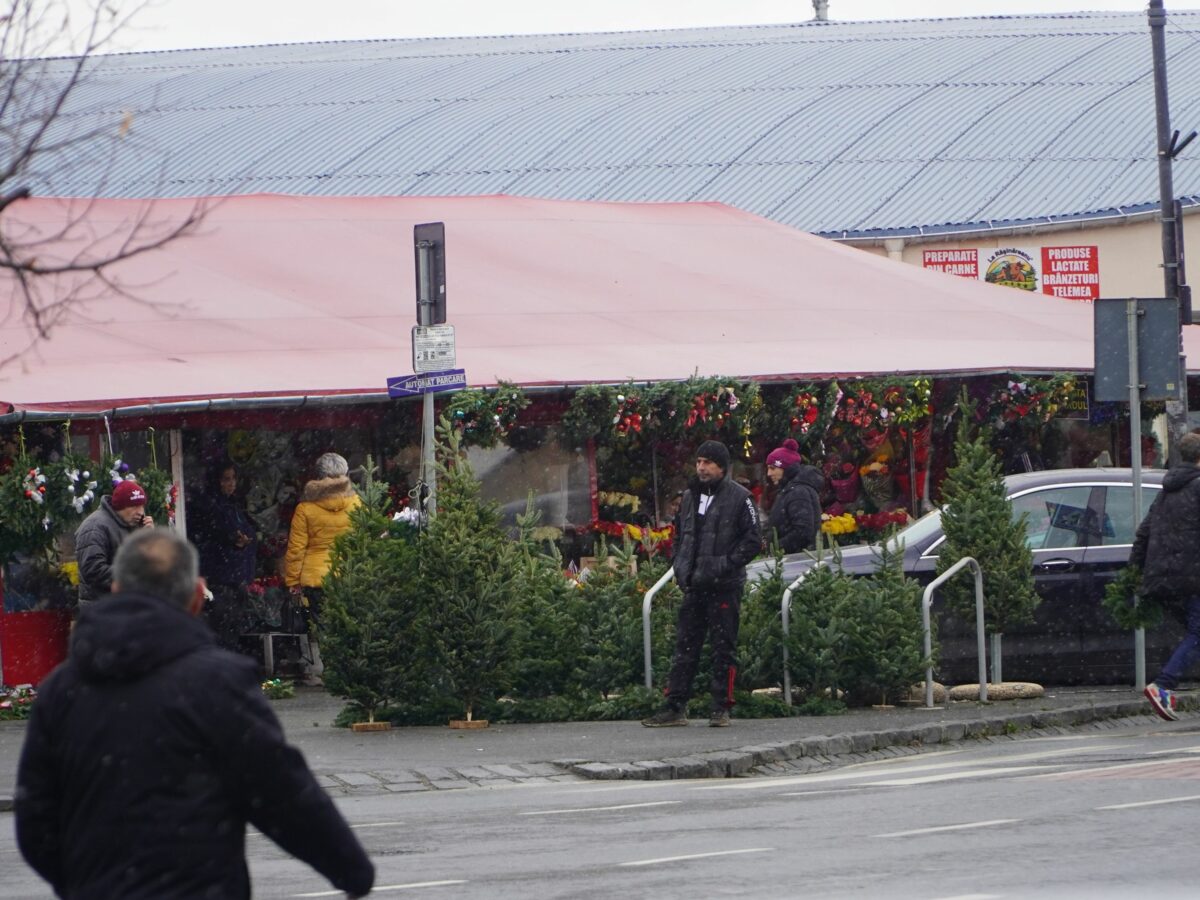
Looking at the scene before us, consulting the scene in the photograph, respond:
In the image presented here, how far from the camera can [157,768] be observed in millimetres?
4605

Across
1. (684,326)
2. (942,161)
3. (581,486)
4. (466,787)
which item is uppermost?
(942,161)

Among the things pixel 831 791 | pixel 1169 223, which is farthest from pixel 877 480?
pixel 831 791

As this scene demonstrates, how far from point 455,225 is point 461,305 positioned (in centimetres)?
250

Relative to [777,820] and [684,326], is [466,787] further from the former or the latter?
[684,326]

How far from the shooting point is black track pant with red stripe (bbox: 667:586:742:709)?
14.0 metres

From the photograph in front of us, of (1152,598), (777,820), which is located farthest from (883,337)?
(777,820)

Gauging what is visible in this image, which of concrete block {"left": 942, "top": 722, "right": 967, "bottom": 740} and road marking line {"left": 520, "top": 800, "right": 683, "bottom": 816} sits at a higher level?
road marking line {"left": 520, "top": 800, "right": 683, "bottom": 816}

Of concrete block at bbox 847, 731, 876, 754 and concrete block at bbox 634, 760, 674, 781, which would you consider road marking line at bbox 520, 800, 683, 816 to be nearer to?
concrete block at bbox 634, 760, 674, 781

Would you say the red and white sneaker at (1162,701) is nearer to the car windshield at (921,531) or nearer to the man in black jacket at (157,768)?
the car windshield at (921,531)

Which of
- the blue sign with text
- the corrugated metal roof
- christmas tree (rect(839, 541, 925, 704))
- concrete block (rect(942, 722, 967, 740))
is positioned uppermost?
the corrugated metal roof

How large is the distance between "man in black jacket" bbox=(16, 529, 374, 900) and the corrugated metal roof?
31.2 metres

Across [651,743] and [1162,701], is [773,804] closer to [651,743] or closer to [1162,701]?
[651,743]

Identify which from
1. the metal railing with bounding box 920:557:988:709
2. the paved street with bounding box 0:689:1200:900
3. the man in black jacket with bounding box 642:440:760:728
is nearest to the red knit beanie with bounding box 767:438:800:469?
the metal railing with bounding box 920:557:988:709

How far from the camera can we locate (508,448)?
66.5 ft
